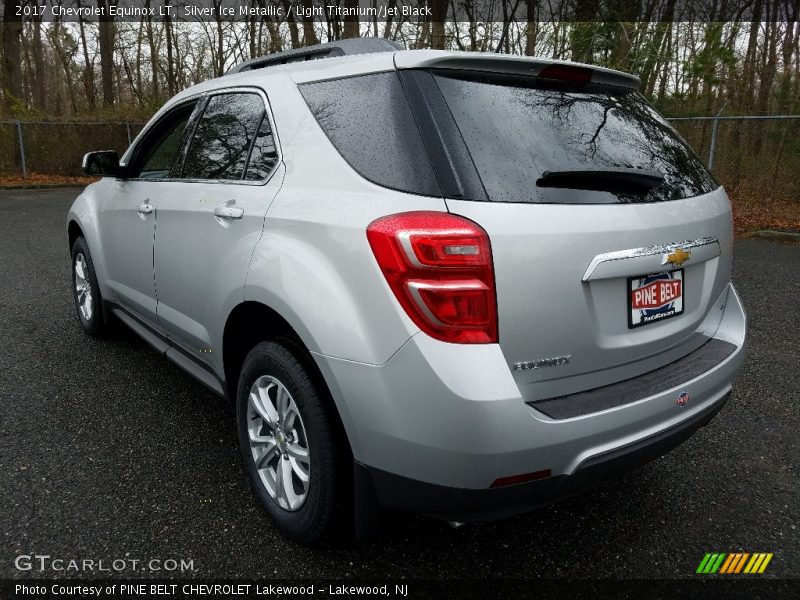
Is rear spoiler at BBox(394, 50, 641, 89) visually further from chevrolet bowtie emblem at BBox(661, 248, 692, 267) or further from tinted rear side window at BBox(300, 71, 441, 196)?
chevrolet bowtie emblem at BBox(661, 248, 692, 267)

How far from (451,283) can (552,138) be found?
25.8 inches

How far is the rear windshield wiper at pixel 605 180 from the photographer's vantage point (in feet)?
6.25

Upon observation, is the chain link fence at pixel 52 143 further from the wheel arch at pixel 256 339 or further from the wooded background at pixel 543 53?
the wheel arch at pixel 256 339

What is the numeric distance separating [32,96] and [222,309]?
31988 millimetres

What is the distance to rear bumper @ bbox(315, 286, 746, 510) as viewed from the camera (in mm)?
1696

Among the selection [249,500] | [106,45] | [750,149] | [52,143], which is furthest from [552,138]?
[106,45]

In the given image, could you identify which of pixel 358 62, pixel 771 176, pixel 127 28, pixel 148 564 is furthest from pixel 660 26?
pixel 127 28

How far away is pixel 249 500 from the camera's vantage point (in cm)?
→ 258

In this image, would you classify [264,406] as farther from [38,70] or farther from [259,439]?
[38,70]

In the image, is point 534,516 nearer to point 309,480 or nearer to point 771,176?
point 309,480

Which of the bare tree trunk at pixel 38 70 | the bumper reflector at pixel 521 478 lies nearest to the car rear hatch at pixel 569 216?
the bumper reflector at pixel 521 478

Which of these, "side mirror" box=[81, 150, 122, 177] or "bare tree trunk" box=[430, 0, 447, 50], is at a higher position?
"bare tree trunk" box=[430, 0, 447, 50]

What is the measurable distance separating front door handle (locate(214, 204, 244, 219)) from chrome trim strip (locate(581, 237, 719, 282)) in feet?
4.39
